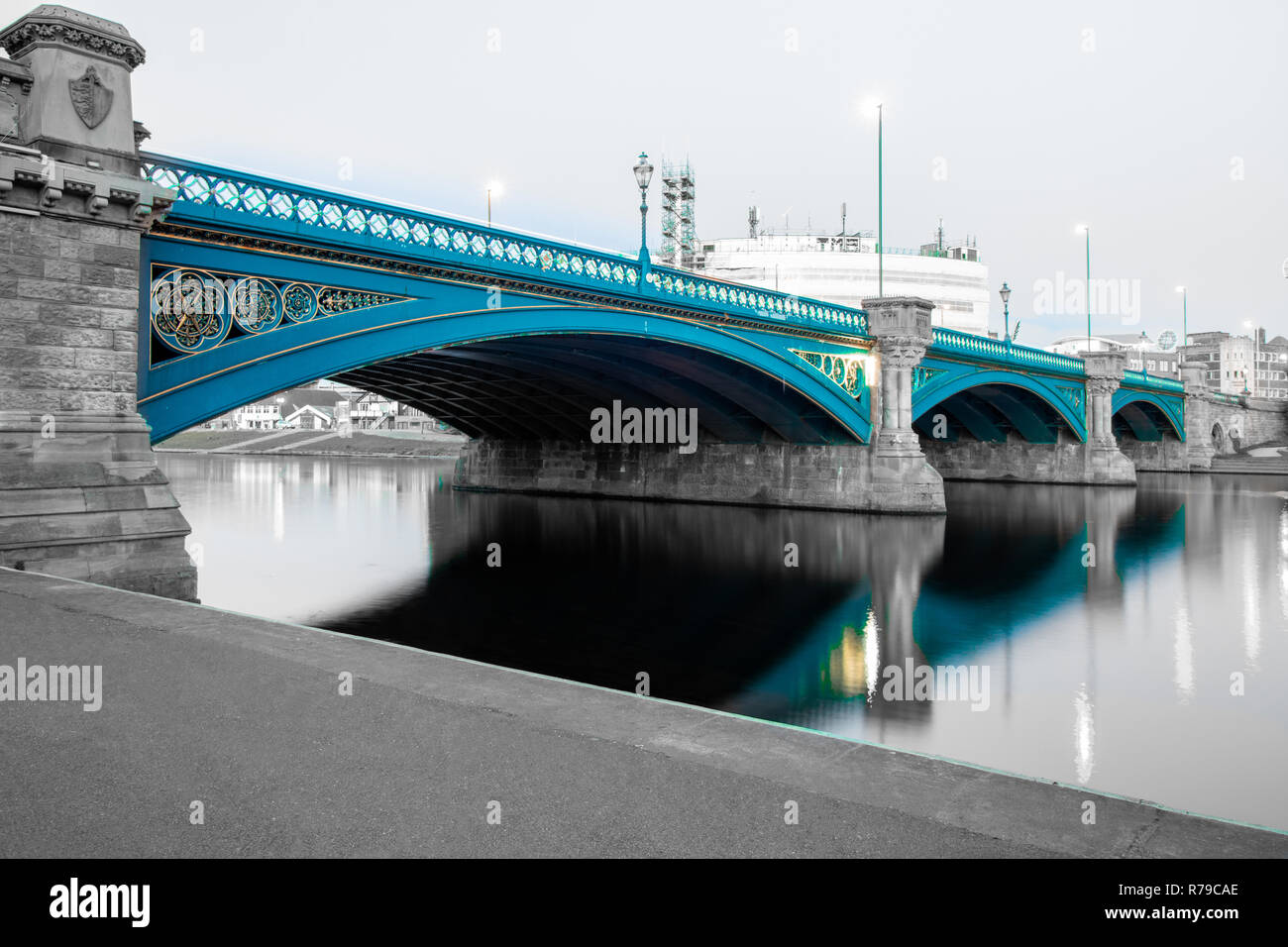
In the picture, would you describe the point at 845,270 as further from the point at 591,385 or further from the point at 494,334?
the point at 494,334

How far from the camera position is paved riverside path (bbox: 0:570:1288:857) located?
3.72 metres

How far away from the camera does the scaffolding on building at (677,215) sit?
9700cm

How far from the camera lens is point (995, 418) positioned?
172ft

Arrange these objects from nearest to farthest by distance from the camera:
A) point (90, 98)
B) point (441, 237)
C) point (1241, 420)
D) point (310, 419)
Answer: point (90, 98)
point (441, 237)
point (1241, 420)
point (310, 419)

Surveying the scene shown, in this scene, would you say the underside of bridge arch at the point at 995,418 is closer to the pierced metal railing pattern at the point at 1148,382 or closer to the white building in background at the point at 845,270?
the pierced metal railing pattern at the point at 1148,382

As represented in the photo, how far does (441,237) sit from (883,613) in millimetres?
10595

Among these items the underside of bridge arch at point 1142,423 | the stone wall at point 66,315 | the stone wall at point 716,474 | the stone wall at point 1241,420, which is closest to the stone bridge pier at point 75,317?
the stone wall at point 66,315

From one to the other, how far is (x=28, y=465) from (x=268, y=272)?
546 cm

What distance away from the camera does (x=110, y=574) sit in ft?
33.6

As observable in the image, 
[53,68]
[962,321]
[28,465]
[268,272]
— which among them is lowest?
[28,465]

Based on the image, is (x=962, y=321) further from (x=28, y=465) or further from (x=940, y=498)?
(x=28, y=465)

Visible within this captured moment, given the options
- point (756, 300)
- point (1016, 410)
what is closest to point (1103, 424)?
point (1016, 410)

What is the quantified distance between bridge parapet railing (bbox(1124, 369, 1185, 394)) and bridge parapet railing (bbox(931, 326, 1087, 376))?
712 cm
